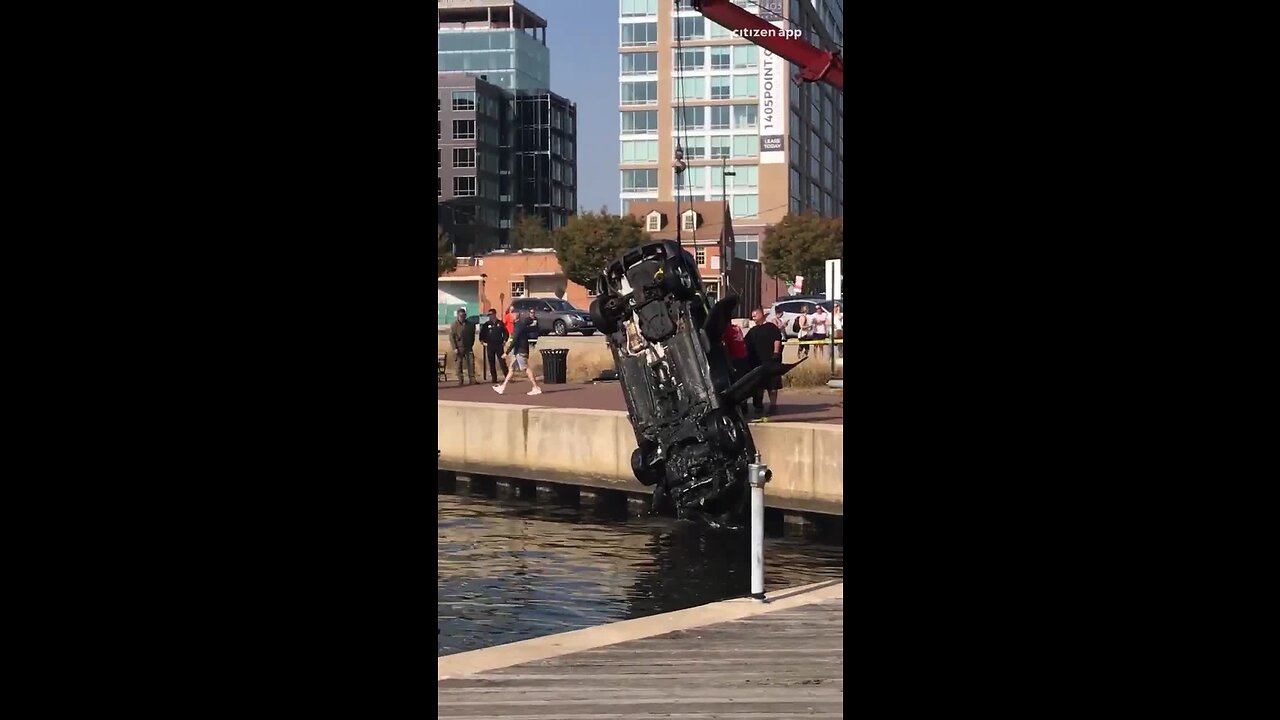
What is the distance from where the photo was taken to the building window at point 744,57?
82.2m

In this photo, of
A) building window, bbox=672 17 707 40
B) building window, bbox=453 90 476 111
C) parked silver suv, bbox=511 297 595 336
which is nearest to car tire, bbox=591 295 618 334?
parked silver suv, bbox=511 297 595 336

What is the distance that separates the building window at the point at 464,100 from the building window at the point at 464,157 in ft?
7.67

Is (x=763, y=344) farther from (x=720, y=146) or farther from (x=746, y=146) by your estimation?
(x=720, y=146)

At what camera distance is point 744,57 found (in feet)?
272

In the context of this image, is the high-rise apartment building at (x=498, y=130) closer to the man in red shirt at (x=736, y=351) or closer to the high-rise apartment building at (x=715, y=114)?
the high-rise apartment building at (x=715, y=114)
